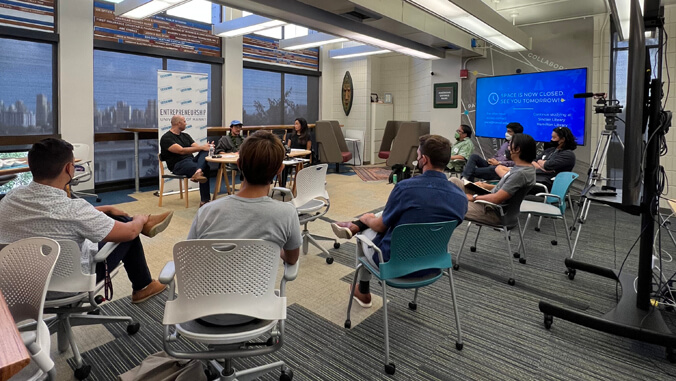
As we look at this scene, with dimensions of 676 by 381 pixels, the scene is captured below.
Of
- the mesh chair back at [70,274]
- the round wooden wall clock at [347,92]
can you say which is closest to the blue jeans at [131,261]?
the mesh chair back at [70,274]

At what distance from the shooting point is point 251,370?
1.87 m

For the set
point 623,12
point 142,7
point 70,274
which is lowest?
point 70,274

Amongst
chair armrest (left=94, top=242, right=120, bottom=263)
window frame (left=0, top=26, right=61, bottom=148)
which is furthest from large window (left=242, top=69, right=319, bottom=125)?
chair armrest (left=94, top=242, right=120, bottom=263)

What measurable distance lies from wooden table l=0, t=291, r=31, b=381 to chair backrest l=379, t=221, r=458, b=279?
4.99ft

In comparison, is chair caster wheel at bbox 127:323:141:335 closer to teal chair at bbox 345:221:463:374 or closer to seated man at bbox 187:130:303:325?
seated man at bbox 187:130:303:325

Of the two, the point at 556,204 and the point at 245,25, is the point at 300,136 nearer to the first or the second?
the point at 245,25

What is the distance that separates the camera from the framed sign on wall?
786 cm

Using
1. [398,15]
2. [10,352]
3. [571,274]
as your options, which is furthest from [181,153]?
[10,352]

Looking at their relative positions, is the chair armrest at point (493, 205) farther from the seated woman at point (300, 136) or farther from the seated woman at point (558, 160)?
the seated woman at point (300, 136)

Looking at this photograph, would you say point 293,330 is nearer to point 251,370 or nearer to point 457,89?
point 251,370

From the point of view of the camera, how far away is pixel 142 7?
5004mm

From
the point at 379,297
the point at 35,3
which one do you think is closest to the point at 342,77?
the point at 35,3

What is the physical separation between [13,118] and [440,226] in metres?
5.90

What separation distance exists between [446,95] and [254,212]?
277 inches
